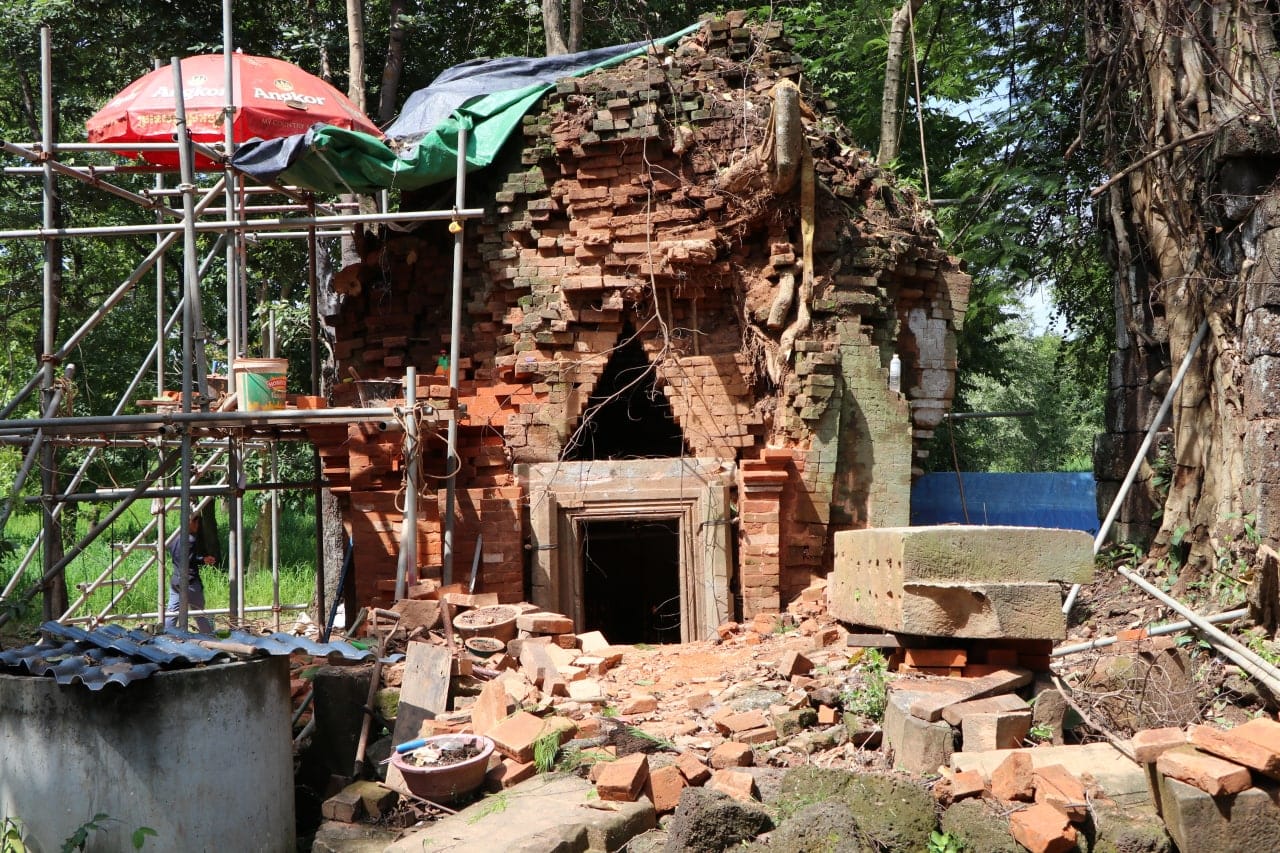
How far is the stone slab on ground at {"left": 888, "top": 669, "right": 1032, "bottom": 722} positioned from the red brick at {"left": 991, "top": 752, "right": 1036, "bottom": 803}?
0.69 m

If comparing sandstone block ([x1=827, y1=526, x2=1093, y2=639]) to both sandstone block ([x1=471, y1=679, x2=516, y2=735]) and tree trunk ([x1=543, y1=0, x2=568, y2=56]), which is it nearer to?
sandstone block ([x1=471, y1=679, x2=516, y2=735])

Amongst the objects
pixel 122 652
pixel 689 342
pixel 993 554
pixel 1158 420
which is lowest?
pixel 122 652

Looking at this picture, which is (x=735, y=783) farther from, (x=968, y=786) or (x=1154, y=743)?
(x=1154, y=743)

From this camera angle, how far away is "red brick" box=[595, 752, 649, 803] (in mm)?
6023

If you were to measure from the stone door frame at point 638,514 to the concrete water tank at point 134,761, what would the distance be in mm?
3913

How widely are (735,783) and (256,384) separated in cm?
461

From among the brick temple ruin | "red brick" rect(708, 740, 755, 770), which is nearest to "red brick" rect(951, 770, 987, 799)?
"red brick" rect(708, 740, 755, 770)

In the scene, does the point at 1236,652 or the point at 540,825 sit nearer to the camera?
the point at 540,825

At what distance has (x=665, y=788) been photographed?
616 cm

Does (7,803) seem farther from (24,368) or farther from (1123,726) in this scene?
(24,368)

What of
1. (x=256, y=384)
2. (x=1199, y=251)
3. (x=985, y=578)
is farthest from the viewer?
(x=1199, y=251)

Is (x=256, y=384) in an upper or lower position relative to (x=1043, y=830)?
upper

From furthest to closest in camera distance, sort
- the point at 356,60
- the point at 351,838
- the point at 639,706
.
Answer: the point at 356,60 → the point at 639,706 → the point at 351,838

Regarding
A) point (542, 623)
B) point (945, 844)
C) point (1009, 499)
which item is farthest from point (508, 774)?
point (1009, 499)
